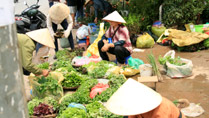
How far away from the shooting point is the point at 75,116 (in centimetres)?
349

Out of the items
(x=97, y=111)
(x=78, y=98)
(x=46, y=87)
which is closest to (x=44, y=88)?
(x=46, y=87)

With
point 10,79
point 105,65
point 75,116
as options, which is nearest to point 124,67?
point 105,65

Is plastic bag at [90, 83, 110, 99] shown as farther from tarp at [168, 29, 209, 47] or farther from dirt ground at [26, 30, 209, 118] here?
tarp at [168, 29, 209, 47]

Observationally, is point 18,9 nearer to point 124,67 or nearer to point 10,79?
point 124,67

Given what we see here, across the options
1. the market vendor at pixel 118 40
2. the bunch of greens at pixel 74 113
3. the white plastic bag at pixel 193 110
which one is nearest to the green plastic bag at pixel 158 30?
the market vendor at pixel 118 40

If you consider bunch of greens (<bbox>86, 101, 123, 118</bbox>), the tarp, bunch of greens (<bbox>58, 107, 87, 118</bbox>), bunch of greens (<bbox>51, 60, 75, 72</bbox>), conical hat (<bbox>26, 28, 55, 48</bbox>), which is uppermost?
conical hat (<bbox>26, 28, 55, 48</bbox>)

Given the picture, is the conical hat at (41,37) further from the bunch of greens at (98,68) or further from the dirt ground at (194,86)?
the dirt ground at (194,86)

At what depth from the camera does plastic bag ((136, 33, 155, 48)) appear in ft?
23.2

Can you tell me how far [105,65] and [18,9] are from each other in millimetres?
9955

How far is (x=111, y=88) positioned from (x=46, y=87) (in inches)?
42.7

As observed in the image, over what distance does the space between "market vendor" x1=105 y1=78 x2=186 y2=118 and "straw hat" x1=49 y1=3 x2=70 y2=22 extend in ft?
13.5

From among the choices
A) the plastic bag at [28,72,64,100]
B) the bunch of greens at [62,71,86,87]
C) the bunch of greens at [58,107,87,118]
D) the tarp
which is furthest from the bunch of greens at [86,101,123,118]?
the tarp

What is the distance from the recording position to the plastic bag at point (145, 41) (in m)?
7.07

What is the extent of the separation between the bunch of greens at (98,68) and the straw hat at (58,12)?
1527 millimetres
